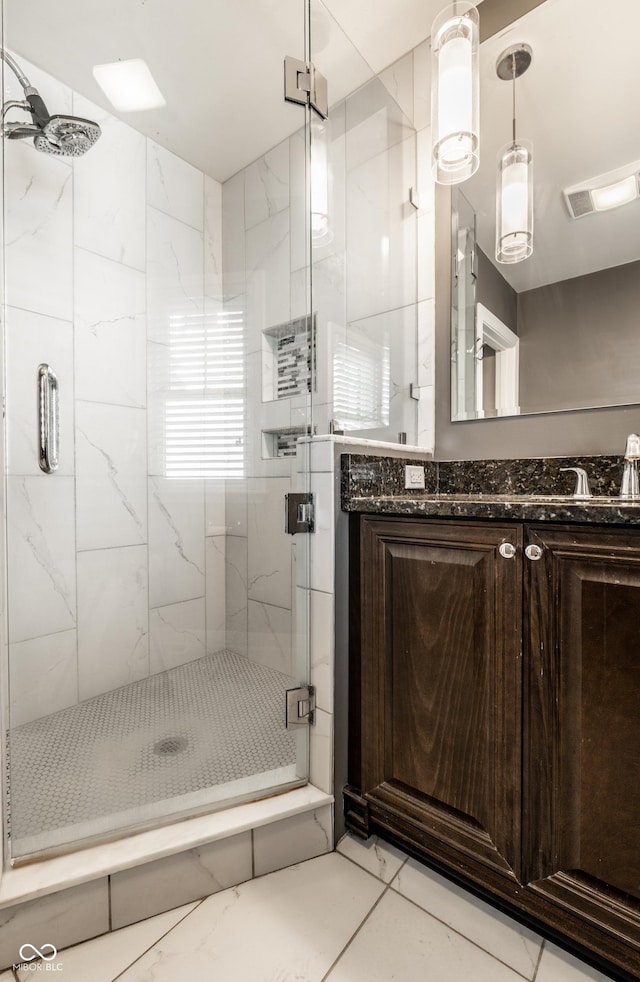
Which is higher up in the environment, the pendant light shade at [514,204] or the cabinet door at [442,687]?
the pendant light shade at [514,204]

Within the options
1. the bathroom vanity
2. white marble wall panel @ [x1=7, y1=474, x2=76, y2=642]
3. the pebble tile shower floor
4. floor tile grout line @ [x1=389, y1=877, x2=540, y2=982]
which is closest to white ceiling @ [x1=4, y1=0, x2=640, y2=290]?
the bathroom vanity

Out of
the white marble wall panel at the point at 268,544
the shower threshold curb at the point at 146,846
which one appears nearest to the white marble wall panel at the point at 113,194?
the white marble wall panel at the point at 268,544

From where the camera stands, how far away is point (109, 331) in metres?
1.38

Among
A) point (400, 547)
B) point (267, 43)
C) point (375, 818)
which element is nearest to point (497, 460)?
point (400, 547)

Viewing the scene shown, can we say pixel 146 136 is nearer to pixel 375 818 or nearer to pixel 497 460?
pixel 497 460

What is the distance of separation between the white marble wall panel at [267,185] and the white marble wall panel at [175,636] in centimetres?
130

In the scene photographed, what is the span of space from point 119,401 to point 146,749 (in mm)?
1017

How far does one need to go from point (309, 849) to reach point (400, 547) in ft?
2.54

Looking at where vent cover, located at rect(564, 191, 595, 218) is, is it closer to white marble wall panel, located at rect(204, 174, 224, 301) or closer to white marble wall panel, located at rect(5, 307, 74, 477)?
white marble wall panel, located at rect(204, 174, 224, 301)

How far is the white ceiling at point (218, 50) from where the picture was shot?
118 centimetres

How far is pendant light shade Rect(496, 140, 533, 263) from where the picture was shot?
1312 mm

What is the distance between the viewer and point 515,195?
1.34 m

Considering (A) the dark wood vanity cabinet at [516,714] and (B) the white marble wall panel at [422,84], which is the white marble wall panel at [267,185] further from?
(A) the dark wood vanity cabinet at [516,714]

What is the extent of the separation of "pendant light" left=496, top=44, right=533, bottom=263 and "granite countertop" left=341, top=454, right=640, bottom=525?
26.2 inches
